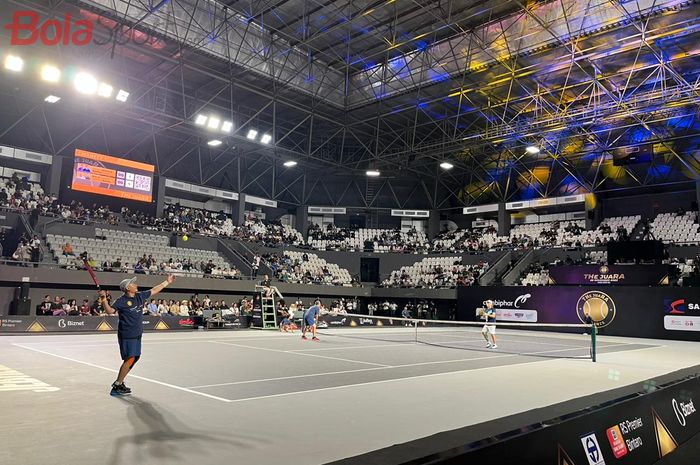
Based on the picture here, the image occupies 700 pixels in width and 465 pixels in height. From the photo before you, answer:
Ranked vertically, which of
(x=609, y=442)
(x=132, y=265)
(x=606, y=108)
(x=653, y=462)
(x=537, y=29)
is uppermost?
(x=537, y=29)

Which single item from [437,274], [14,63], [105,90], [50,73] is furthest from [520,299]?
[14,63]

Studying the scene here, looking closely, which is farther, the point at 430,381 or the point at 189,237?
the point at 189,237

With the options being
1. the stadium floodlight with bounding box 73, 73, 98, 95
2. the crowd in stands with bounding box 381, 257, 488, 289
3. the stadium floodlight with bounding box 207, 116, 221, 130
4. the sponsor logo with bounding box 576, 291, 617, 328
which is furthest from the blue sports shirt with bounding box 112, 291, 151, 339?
the crowd in stands with bounding box 381, 257, 488, 289

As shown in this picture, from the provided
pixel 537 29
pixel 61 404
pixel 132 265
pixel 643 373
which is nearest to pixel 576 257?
pixel 537 29

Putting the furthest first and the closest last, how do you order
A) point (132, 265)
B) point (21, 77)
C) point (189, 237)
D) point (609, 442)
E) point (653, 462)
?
point (189, 237)
point (132, 265)
point (21, 77)
point (653, 462)
point (609, 442)

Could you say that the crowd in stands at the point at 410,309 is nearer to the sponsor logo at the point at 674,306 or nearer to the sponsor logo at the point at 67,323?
the sponsor logo at the point at 674,306

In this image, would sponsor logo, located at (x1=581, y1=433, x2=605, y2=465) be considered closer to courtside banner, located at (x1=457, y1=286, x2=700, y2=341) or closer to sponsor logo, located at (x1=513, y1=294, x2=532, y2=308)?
courtside banner, located at (x1=457, y1=286, x2=700, y2=341)

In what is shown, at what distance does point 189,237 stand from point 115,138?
31.7ft

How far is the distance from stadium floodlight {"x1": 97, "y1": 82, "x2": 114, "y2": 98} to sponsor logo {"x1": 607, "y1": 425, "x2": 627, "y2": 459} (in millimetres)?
29683

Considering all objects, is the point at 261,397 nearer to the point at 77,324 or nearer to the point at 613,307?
the point at 77,324

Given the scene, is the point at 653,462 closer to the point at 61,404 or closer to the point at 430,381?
the point at 430,381

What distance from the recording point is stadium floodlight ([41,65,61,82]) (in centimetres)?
2584

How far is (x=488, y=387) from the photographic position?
10.4 meters

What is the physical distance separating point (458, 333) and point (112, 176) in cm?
2565
